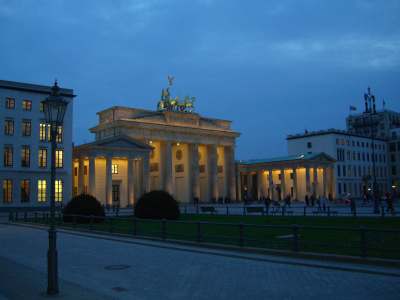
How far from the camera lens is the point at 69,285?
454 inches

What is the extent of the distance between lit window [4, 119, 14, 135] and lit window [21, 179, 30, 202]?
6950mm

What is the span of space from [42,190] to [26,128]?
908 cm

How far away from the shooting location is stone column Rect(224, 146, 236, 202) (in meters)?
94.1

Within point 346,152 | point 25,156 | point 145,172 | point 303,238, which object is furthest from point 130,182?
point 346,152

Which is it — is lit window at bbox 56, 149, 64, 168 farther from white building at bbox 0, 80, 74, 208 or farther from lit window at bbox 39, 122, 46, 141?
lit window at bbox 39, 122, 46, 141

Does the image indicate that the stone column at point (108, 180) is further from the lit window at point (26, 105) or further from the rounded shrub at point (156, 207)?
the rounded shrub at point (156, 207)

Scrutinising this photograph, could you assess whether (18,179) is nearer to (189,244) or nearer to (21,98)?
(21,98)

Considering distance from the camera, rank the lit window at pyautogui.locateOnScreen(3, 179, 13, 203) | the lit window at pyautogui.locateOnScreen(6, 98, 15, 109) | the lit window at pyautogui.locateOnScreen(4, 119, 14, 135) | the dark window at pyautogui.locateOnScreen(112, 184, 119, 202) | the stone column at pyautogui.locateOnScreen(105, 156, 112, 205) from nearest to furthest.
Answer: the lit window at pyautogui.locateOnScreen(3, 179, 13, 203) → the lit window at pyautogui.locateOnScreen(4, 119, 14, 135) → the lit window at pyautogui.locateOnScreen(6, 98, 15, 109) → the stone column at pyautogui.locateOnScreen(105, 156, 112, 205) → the dark window at pyautogui.locateOnScreen(112, 184, 119, 202)

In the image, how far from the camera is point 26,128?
62.3 m

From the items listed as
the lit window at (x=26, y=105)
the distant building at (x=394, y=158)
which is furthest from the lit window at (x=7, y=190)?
the distant building at (x=394, y=158)

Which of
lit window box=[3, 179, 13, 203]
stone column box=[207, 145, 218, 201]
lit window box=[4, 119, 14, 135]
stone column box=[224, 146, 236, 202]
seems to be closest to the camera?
lit window box=[3, 179, 13, 203]

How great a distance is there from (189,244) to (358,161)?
338ft

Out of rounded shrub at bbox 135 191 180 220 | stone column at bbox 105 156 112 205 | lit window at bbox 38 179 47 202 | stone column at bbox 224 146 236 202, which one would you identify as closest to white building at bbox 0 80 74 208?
lit window at bbox 38 179 47 202

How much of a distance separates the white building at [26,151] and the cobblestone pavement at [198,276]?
4501cm
